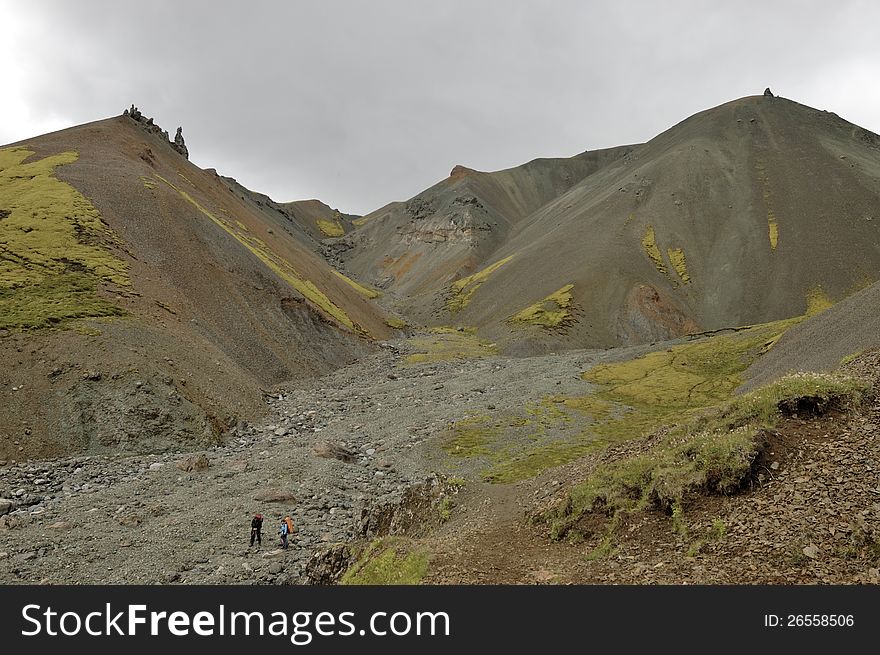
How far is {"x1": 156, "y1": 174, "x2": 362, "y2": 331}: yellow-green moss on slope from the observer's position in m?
69.9

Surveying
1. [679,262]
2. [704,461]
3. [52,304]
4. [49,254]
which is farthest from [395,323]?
[704,461]

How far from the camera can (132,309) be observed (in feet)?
139

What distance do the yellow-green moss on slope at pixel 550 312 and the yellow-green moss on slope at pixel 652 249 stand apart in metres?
20.0

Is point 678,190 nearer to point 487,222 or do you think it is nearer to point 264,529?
point 487,222

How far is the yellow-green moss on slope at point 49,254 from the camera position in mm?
38812

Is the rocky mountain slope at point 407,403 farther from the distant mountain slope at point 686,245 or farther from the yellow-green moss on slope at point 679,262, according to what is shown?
the distant mountain slope at point 686,245

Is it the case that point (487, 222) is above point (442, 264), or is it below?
above

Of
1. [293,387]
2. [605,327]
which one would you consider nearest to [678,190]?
[605,327]

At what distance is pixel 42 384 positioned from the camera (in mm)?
31969

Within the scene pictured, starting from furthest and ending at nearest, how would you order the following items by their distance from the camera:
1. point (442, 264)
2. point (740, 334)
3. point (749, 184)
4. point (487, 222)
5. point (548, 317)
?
1. point (487, 222)
2. point (442, 264)
3. point (749, 184)
4. point (548, 317)
5. point (740, 334)

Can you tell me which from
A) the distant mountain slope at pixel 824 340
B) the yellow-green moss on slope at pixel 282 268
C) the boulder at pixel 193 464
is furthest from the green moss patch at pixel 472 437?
the yellow-green moss on slope at pixel 282 268

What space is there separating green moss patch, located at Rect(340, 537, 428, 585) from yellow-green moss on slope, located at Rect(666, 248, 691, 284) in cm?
9421

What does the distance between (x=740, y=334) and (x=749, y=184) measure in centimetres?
8014

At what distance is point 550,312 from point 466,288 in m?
33.2
